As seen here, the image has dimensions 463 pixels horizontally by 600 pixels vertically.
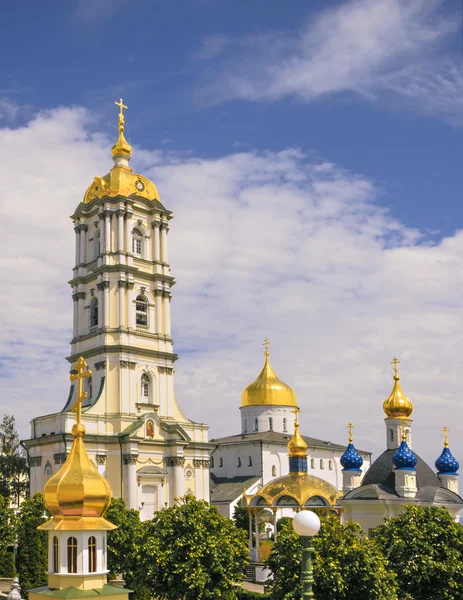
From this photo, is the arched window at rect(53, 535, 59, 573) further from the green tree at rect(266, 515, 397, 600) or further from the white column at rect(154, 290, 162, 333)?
the white column at rect(154, 290, 162, 333)

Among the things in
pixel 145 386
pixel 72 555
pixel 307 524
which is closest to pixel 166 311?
pixel 145 386

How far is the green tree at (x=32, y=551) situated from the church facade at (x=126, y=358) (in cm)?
963

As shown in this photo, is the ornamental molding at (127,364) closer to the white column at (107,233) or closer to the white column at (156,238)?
the white column at (107,233)

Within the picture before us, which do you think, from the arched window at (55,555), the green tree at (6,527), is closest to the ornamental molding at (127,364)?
the green tree at (6,527)

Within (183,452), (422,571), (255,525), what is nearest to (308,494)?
(255,525)

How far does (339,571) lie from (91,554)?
24.8ft

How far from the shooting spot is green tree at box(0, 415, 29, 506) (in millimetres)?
53250

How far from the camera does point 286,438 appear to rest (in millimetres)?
60500

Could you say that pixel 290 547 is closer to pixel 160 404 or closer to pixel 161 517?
pixel 161 517

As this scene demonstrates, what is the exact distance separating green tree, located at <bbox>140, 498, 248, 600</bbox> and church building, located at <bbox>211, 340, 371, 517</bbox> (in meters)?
31.5

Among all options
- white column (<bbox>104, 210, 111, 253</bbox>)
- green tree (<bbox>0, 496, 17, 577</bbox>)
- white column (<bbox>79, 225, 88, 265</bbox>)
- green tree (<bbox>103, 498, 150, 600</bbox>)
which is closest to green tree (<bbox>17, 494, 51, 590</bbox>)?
green tree (<bbox>0, 496, 17, 577</bbox>)

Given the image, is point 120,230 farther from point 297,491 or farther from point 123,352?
point 297,491

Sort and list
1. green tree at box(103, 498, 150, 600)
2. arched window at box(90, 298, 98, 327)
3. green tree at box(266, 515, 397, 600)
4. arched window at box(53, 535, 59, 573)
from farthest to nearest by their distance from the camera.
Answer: arched window at box(90, 298, 98, 327) < green tree at box(103, 498, 150, 600) < green tree at box(266, 515, 397, 600) < arched window at box(53, 535, 59, 573)

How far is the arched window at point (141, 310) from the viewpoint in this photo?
47.7m
